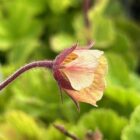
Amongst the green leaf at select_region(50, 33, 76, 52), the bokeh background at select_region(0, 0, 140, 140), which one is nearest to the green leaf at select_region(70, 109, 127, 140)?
the bokeh background at select_region(0, 0, 140, 140)

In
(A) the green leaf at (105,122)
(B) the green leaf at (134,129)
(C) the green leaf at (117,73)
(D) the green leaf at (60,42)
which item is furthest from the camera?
(D) the green leaf at (60,42)

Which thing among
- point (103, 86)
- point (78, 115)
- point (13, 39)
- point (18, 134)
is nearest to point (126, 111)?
point (78, 115)

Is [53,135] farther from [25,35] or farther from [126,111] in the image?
[25,35]

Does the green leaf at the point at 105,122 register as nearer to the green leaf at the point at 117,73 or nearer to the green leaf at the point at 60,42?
the green leaf at the point at 117,73

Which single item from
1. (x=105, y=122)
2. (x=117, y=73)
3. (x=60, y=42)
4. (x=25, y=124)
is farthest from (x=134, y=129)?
(x=60, y=42)

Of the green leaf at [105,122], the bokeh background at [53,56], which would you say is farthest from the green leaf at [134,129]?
the green leaf at [105,122]

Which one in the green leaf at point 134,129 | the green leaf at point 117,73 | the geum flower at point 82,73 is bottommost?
the green leaf at point 117,73
